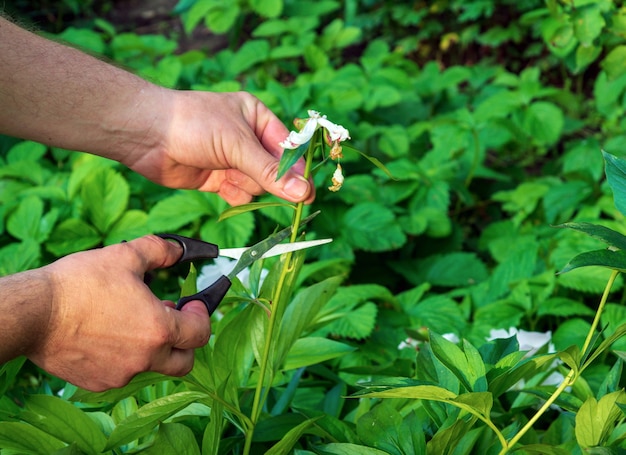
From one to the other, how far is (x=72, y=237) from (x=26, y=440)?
1126 mm

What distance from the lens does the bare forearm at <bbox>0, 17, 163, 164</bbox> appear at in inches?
56.9

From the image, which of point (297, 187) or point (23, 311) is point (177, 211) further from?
point (23, 311)

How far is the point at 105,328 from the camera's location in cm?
108

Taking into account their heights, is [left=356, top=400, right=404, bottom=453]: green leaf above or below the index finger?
below

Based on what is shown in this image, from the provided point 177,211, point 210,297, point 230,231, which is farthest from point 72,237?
point 210,297

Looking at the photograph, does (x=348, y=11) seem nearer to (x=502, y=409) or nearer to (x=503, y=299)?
(x=503, y=299)

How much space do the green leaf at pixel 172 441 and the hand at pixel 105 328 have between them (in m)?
0.08

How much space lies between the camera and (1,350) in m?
1.02

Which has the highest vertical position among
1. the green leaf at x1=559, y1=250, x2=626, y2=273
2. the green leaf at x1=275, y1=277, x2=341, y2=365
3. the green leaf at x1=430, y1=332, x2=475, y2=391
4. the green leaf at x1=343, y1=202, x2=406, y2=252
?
the green leaf at x1=559, y1=250, x2=626, y2=273

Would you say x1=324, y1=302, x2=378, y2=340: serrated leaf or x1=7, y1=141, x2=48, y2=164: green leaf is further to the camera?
x1=7, y1=141, x2=48, y2=164: green leaf

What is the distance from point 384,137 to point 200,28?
2.78 m

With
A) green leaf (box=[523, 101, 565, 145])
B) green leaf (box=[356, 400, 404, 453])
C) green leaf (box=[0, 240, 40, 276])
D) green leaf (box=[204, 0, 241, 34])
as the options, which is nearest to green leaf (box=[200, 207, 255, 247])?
green leaf (box=[0, 240, 40, 276])

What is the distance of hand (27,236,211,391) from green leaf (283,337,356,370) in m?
0.37

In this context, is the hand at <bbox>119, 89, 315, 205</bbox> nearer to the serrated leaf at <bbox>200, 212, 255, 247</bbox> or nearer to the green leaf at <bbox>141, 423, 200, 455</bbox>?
the green leaf at <bbox>141, 423, 200, 455</bbox>
